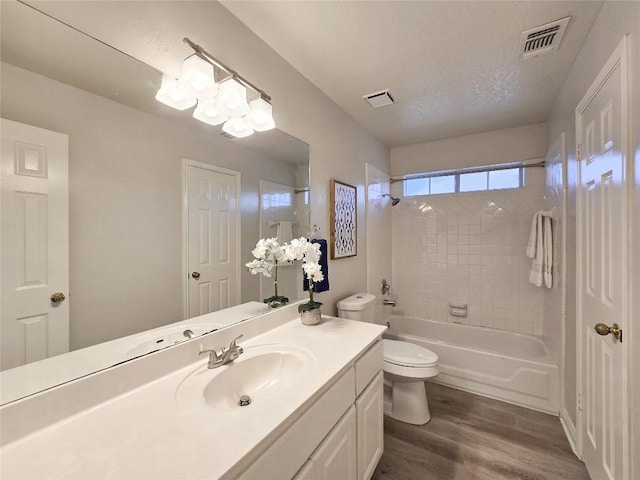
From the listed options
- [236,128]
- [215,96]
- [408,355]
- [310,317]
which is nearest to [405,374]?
[408,355]

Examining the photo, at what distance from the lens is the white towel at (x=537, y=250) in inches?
88.3

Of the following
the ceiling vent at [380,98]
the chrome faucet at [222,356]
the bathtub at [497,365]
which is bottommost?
the bathtub at [497,365]

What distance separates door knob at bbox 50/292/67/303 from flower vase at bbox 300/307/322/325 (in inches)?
40.0

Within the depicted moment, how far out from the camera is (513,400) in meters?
2.17

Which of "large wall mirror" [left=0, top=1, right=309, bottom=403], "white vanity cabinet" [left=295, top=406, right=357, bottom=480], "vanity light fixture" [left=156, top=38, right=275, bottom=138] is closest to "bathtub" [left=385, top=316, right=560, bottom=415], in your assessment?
"white vanity cabinet" [left=295, top=406, right=357, bottom=480]

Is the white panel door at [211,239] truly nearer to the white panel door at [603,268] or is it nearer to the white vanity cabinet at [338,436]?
the white vanity cabinet at [338,436]

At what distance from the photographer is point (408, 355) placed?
1.99 meters

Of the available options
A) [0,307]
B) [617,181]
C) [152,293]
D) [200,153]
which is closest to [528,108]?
[617,181]

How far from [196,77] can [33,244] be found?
0.78 meters

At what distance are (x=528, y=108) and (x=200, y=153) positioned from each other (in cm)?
263

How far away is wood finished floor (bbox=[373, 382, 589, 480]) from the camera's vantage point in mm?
1527

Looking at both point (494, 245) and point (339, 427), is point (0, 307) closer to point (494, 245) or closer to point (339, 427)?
point (339, 427)

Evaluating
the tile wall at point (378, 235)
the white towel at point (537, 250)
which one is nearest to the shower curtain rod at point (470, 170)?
the tile wall at point (378, 235)

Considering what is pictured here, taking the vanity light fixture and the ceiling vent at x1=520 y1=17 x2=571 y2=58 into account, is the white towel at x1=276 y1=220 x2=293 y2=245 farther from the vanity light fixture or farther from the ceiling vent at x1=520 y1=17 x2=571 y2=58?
the ceiling vent at x1=520 y1=17 x2=571 y2=58
